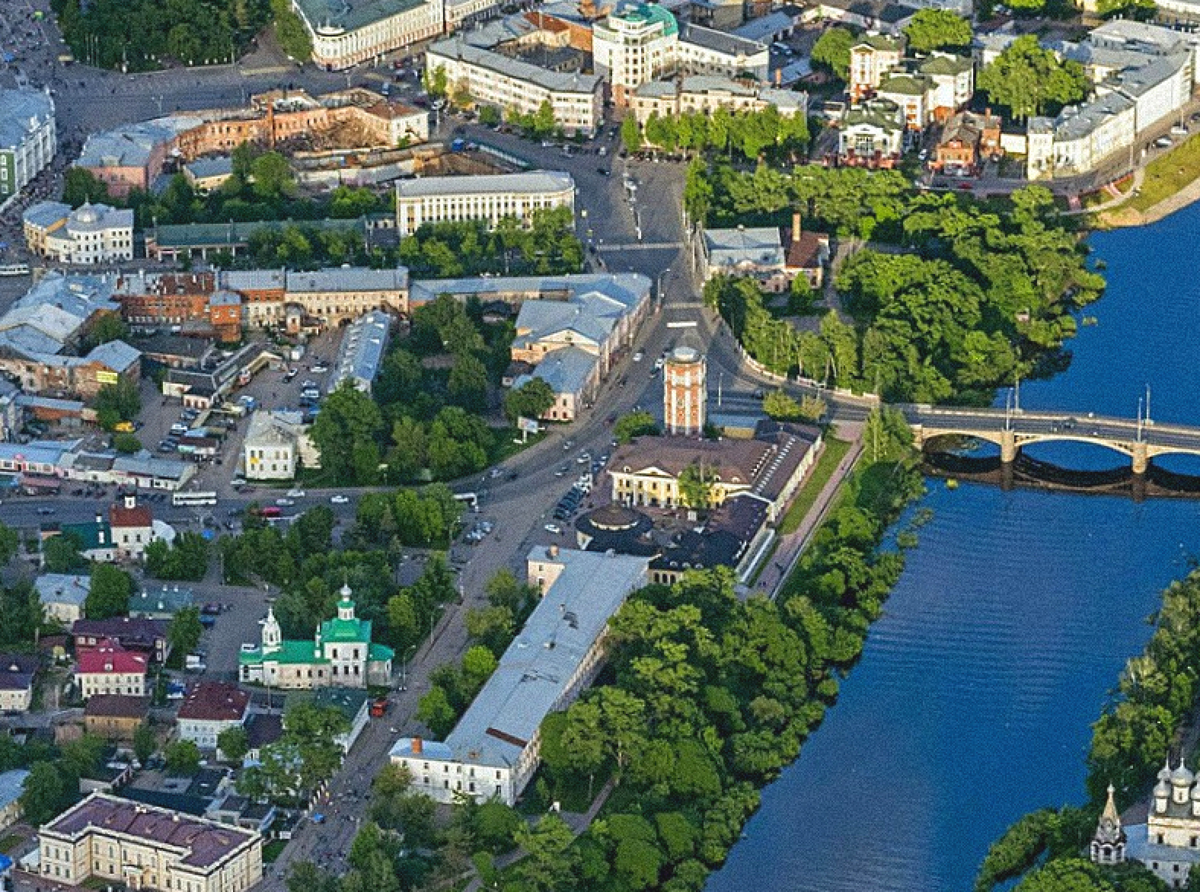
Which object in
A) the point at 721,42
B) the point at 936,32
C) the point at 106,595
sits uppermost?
the point at 106,595

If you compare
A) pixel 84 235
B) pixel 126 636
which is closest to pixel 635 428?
pixel 126 636

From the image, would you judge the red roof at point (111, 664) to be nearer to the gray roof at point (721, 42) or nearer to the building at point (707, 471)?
the building at point (707, 471)

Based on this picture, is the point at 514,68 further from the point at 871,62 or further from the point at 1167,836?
the point at 1167,836

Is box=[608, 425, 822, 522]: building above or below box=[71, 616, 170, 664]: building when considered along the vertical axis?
below

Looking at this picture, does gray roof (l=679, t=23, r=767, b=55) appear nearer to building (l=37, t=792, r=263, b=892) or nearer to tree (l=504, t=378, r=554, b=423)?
tree (l=504, t=378, r=554, b=423)

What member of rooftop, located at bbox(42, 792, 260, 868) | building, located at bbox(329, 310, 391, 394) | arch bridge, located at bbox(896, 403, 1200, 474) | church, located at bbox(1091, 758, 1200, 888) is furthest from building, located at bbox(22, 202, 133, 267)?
church, located at bbox(1091, 758, 1200, 888)

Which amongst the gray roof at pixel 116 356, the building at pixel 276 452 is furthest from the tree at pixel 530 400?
the gray roof at pixel 116 356

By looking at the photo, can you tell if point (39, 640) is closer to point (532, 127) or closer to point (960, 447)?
point (960, 447)

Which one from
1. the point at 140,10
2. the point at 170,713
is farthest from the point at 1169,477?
the point at 140,10
